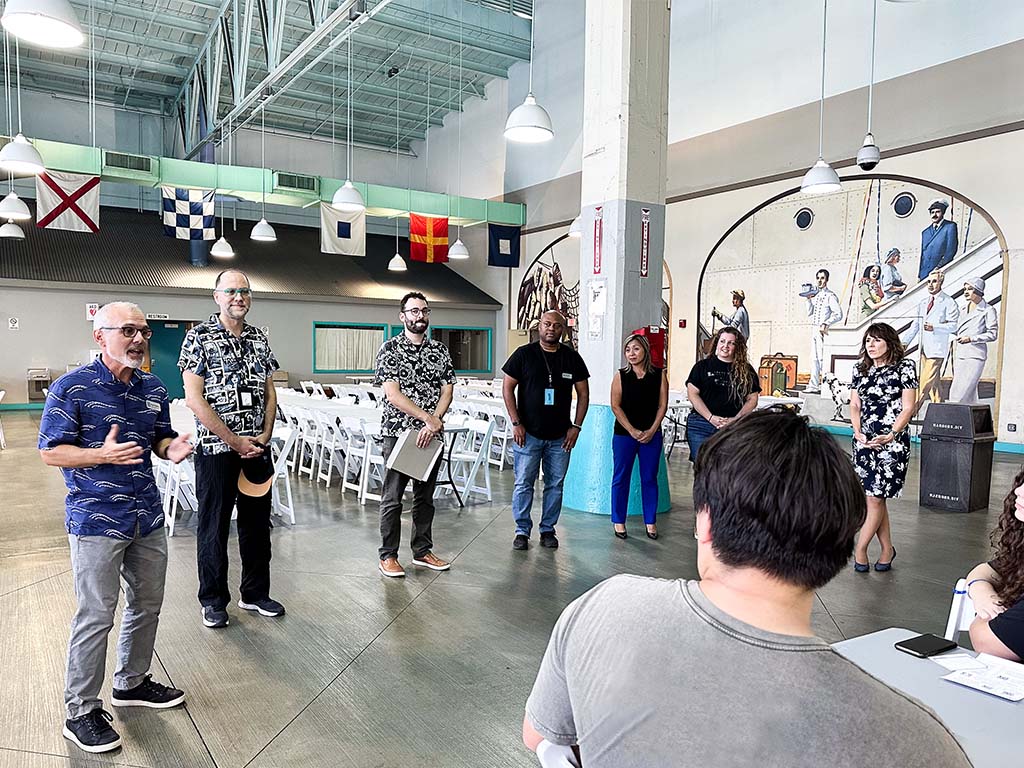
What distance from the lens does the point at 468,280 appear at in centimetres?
2112

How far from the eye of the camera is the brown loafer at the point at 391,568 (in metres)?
4.39

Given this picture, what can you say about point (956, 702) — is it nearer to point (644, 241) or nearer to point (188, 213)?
point (644, 241)

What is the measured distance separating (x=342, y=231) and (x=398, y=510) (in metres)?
12.0

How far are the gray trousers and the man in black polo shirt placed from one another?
8.92 ft

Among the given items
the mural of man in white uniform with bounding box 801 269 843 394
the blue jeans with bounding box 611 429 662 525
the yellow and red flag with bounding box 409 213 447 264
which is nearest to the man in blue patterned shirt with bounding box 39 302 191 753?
the blue jeans with bounding box 611 429 662 525

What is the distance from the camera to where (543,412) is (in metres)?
5.00

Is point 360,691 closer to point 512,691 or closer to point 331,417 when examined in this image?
point 512,691

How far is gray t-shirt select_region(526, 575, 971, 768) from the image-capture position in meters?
0.83

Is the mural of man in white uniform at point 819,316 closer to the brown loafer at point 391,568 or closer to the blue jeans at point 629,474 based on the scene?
the blue jeans at point 629,474

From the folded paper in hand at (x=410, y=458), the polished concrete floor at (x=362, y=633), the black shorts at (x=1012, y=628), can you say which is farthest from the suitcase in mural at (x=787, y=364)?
the black shorts at (x=1012, y=628)

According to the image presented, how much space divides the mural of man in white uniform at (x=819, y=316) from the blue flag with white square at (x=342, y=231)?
8886 millimetres

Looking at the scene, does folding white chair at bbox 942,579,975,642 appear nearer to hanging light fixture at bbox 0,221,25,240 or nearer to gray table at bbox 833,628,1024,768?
gray table at bbox 833,628,1024,768

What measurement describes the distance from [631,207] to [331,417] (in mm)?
3699

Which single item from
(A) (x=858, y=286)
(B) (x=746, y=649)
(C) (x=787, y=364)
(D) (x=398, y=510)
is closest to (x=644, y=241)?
(D) (x=398, y=510)
